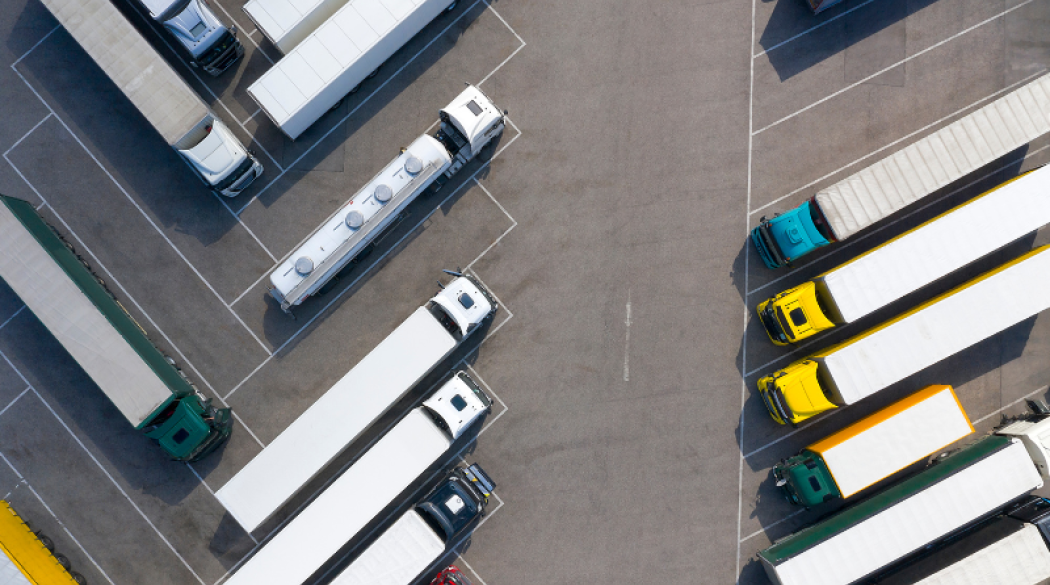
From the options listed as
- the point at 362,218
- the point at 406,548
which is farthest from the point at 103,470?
the point at 362,218

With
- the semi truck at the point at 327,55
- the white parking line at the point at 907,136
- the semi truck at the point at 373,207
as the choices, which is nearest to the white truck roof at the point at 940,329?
the white parking line at the point at 907,136

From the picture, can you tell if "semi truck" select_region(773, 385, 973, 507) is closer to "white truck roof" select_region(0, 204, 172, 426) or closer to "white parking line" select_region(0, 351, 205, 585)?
"white truck roof" select_region(0, 204, 172, 426)

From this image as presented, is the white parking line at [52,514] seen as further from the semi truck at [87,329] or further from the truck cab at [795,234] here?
the truck cab at [795,234]

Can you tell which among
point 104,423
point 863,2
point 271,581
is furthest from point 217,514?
point 863,2

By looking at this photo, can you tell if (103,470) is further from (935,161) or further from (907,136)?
(907,136)

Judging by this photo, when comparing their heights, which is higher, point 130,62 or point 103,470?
point 130,62

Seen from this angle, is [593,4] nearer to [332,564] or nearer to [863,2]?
[863,2]
